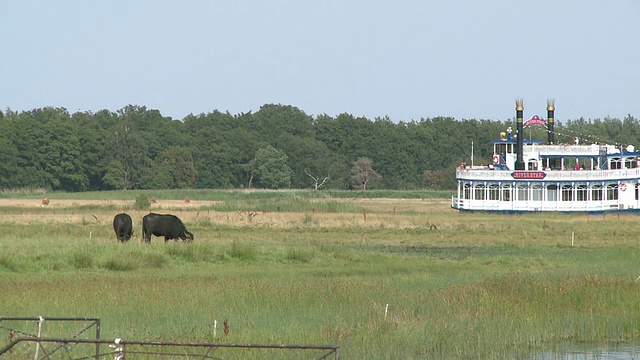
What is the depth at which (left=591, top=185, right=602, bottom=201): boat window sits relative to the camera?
77.0 m

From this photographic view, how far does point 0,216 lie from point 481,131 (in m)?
104

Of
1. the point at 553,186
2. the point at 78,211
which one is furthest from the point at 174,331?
the point at 553,186

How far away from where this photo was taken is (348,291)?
26031mm

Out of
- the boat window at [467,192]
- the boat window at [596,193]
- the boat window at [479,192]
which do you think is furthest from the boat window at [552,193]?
the boat window at [467,192]

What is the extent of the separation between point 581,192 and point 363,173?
65930 millimetres

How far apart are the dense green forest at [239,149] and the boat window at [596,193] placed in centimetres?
3971

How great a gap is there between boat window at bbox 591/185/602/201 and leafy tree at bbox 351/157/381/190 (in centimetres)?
6475

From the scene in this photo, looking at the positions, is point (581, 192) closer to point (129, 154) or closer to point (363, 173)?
point (363, 173)

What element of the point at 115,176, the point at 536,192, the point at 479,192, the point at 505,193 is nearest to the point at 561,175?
the point at 536,192

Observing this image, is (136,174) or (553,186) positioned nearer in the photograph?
(553,186)

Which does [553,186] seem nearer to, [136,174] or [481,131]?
[136,174]

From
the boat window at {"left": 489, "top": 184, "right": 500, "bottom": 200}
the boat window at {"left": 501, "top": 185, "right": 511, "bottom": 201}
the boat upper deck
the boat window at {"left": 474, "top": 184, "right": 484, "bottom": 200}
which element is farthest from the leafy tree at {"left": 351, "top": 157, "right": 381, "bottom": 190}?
the boat upper deck

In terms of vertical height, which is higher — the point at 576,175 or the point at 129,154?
the point at 129,154

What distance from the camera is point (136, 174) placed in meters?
130
